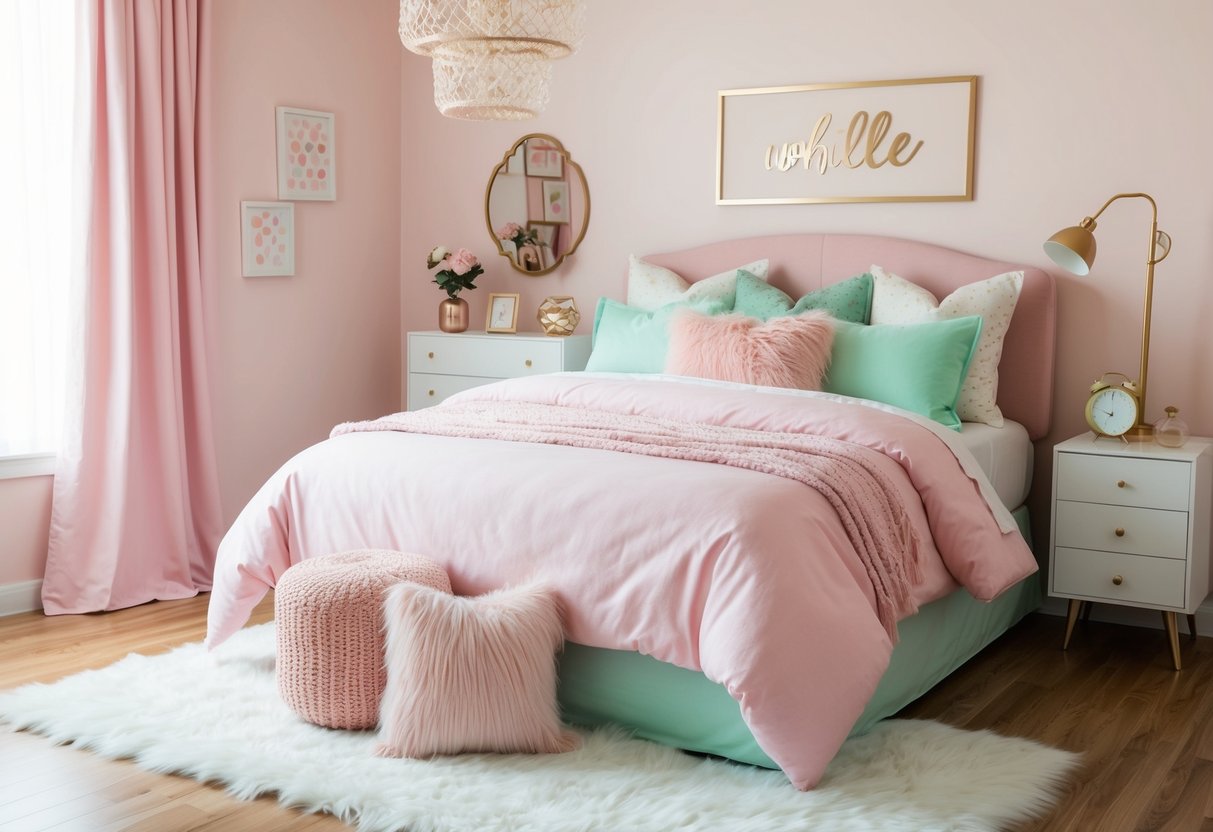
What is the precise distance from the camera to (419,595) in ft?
8.65

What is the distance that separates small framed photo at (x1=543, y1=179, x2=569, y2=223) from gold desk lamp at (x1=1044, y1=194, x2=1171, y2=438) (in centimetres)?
200

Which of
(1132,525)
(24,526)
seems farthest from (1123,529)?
(24,526)

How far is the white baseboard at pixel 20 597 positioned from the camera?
389cm

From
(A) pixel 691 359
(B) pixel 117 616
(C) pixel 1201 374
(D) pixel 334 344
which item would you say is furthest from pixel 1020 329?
(B) pixel 117 616

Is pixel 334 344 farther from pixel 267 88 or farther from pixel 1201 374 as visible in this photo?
pixel 1201 374

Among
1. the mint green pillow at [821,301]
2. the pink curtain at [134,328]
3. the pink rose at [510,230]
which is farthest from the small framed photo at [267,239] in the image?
the mint green pillow at [821,301]

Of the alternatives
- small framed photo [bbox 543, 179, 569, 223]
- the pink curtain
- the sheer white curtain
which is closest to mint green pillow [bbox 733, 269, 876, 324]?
small framed photo [bbox 543, 179, 569, 223]

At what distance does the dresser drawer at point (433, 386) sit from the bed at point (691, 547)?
1.00m

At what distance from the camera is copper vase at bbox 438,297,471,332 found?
4926mm

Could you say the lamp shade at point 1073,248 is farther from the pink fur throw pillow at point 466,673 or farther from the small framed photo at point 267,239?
the small framed photo at point 267,239

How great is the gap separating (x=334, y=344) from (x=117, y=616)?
1538mm

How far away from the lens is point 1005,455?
149 inches

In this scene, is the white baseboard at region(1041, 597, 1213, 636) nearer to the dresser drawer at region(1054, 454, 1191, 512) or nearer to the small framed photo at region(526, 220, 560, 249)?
the dresser drawer at region(1054, 454, 1191, 512)

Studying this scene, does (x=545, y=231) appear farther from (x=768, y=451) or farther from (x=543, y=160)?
(x=768, y=451)
